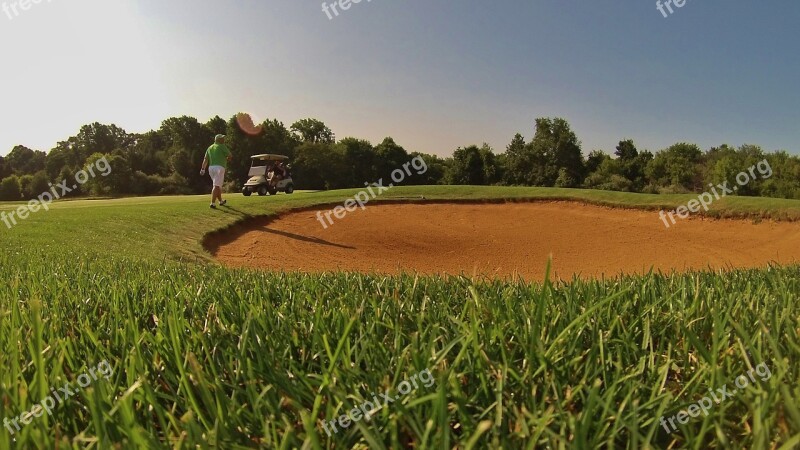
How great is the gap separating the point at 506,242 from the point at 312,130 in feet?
231

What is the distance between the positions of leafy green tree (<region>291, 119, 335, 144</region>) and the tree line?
27.2 ft

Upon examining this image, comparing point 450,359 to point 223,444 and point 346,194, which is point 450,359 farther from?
point 346,194

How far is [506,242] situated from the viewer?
12.3 meters

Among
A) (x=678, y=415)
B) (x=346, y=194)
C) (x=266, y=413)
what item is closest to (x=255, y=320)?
(x=266, y=413)

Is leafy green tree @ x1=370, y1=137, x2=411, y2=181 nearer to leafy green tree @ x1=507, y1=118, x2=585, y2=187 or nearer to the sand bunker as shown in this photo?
leafy green tree @ x1=507, y1=118, x2=585, y2=187

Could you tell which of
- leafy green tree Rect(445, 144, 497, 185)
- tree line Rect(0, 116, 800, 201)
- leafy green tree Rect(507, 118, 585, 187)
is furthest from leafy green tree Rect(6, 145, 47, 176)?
leafy green tree Rect(507, 118, 585, 187)

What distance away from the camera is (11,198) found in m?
56.7

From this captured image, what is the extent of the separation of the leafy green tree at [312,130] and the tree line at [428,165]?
828 cm

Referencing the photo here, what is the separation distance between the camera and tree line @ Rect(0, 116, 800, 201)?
51.6 m

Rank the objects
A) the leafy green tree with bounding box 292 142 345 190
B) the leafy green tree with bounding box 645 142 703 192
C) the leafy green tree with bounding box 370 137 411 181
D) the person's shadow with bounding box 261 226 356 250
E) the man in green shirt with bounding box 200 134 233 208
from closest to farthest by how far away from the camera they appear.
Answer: the person's shadow with bounding box 261 226 356 250 → the man in green shirt with bounding box 200 134 233 208 → the leafy green tree with bounding box 645 142 703 192 → the leafy green tree with bounding box 292 142 345 190 → the leafy green tree with bounding box 370 137 411 181

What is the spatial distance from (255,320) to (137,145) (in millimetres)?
87777

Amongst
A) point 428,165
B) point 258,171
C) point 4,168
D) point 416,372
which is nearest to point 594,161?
point 428,165

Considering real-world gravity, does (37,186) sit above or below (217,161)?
above

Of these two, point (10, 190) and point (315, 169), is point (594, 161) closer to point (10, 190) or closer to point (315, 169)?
point (315, 169)
